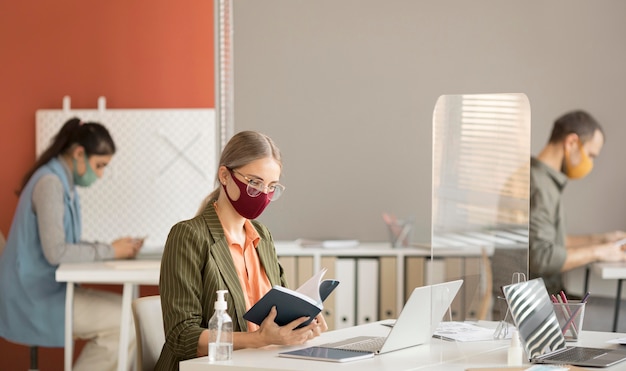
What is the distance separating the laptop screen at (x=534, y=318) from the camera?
239 centimetres

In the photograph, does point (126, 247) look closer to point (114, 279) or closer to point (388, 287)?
point (114, 279)

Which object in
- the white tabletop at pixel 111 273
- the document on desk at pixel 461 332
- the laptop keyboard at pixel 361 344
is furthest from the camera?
the white tabletop at pixel 111 273

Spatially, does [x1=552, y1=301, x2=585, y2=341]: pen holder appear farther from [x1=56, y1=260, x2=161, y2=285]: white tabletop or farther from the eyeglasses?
[x1=56, y1=260, x2=161, y2=285]: white tabletop

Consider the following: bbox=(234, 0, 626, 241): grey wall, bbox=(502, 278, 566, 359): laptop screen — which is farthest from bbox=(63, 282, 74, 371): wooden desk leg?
bbox=(502, 278, 566, 359): laptop screen

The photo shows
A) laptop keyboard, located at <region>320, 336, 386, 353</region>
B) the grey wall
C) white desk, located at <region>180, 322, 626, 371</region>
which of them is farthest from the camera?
the grey wall

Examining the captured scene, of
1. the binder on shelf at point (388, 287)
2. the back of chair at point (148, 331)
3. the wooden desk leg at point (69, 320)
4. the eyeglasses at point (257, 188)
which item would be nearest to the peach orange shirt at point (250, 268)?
the eyeglasses at point (257, 188)

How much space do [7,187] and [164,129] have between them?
3.06 feet

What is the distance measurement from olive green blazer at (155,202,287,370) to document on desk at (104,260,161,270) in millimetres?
1756

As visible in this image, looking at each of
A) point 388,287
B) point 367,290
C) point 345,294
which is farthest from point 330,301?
point 388,287

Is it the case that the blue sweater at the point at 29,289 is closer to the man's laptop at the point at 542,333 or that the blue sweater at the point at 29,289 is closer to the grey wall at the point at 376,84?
the grey wall at the point at 376,84

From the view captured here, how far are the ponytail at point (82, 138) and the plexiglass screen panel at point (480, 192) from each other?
2.70 metres

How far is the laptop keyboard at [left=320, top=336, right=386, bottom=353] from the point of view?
2.48 m

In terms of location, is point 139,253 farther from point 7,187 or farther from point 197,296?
point 197,296

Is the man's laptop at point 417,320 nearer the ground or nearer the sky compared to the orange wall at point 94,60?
nearer the ground
